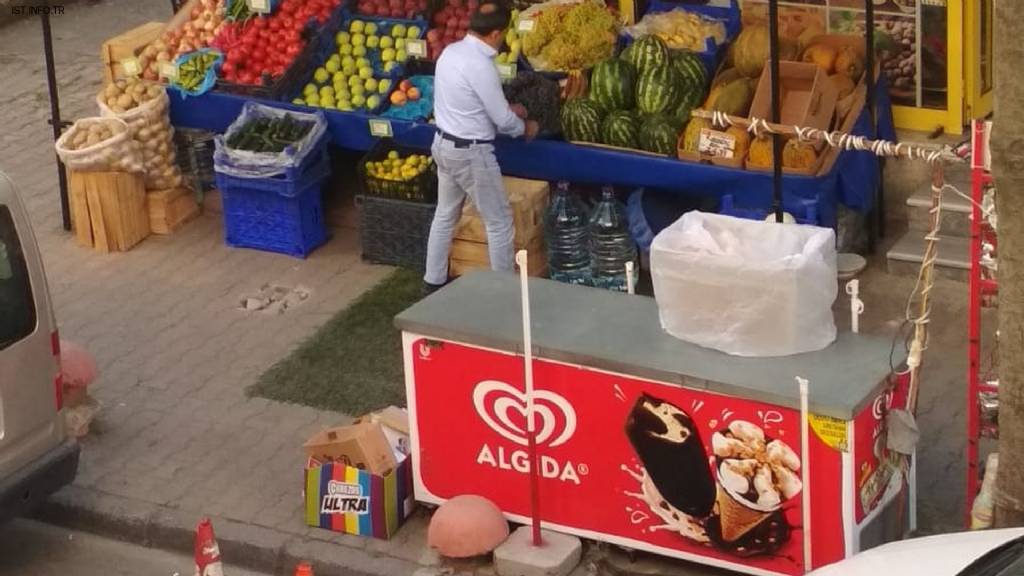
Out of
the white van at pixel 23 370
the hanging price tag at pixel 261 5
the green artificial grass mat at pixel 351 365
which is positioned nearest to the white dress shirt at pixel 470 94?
the green artificial grass mat at pixel 351 365

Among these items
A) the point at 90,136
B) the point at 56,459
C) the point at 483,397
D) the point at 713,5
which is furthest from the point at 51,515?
the point at 713,5

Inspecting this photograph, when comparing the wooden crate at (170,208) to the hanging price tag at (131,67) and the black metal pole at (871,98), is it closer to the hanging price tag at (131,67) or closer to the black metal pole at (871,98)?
the hanging price tag at (131,67)

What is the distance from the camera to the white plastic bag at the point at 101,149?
10.6 meters

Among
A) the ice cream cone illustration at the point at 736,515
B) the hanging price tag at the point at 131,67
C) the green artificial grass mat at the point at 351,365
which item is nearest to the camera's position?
the ice cream cone illustration at the point at 736,515

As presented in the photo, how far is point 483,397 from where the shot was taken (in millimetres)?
7352

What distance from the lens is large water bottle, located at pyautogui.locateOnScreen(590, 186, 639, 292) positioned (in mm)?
10008

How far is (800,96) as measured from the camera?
9.97 metres

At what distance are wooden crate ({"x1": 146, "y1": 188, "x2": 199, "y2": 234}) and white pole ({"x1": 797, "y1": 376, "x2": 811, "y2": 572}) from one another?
544 cm

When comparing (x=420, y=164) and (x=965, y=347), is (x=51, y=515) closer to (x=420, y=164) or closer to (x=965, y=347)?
(x=420, y=164)

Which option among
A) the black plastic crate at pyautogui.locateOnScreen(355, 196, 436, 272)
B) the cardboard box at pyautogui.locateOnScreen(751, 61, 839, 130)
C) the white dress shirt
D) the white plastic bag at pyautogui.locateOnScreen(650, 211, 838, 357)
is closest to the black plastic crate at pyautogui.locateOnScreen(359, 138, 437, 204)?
the black plastic crate at pyautogui.locateOnScreen(355, 196, 436, 272)

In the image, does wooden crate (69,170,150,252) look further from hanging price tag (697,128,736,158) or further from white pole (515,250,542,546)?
white pole (515,250,542,546)

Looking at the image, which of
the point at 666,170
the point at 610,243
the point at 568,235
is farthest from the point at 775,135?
the point at 568,235

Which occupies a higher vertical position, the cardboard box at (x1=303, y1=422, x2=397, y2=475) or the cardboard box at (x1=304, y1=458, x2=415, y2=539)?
the cardboard box at (x1=303, y1=422, x2=397, y2=475)

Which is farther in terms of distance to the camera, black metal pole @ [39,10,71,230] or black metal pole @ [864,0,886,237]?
black metal pole @ [39,10,71,230]
